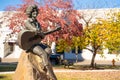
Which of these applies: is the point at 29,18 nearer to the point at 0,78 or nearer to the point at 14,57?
the point at 0,78

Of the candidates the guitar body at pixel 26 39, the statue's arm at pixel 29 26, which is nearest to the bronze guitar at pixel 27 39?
the guitar body at pixel 26 39

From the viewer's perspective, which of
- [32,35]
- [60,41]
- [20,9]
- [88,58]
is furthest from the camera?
[88,58]

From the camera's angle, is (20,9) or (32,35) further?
(20,9)

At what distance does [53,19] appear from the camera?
24.2 metres

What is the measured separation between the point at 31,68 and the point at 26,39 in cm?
81

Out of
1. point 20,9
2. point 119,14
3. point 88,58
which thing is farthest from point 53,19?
point 88,58

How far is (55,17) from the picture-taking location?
80.1 ft

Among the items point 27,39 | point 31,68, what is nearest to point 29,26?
point 27,39

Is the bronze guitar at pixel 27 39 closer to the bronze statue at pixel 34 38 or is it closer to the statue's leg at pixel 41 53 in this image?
the bronze statue at pixel 34 38

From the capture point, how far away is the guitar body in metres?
9.57

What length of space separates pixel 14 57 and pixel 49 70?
36188 millimetres

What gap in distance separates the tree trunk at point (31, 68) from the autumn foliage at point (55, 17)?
13772mm

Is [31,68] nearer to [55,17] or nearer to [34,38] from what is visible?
[34,38]

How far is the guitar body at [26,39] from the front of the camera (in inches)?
377
